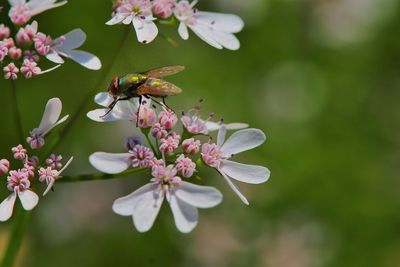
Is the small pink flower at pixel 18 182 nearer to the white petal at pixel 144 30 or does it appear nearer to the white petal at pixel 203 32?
the white petal at pixel 144 30

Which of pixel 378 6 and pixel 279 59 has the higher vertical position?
pixel 378 6

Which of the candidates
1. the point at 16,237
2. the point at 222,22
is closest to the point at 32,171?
the point at 16,237

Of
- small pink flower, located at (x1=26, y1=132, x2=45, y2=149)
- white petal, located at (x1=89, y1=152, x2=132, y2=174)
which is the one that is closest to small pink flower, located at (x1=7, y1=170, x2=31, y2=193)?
small pink flower, located at (x1=26, y1=132, x2=45, y2=149)

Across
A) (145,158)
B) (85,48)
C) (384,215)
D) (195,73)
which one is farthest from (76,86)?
(145,158)

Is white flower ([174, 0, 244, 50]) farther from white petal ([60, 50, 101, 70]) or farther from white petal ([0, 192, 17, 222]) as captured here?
white petal ([0, 192, 17, 222])

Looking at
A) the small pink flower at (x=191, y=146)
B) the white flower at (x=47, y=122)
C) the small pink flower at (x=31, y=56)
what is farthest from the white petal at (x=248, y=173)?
the small pink flower at (x=31, y=56)

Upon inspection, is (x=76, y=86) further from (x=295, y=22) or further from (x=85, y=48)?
(x=295, y=22)
